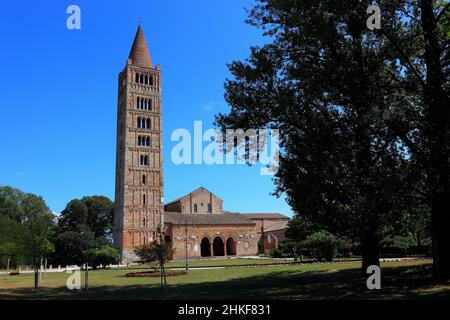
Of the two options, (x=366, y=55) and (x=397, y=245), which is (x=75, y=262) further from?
(x=366, y=55)

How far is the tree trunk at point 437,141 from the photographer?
44.7 feet

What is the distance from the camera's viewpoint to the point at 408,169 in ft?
49.1

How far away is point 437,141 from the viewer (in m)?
13.7

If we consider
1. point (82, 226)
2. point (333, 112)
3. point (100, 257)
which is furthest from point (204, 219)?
point (333, 112)

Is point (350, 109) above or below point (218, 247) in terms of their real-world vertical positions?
above

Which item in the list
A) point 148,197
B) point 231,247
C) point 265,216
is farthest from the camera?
point 265,216

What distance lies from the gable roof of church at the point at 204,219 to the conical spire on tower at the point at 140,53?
2685 cm

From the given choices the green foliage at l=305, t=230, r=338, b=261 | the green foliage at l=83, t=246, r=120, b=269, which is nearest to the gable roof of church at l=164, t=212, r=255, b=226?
the green foliage at l=83, t=246, r=120, b=269

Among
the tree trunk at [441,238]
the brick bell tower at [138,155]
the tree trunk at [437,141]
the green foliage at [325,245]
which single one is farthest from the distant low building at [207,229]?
the tree trunk at [437,141]

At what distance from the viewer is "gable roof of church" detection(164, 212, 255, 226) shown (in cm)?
7094

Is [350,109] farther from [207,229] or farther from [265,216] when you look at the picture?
[265,216]

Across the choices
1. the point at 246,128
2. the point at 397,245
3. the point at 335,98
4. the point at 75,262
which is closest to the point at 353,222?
the point at 335,98

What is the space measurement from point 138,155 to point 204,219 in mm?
16660
